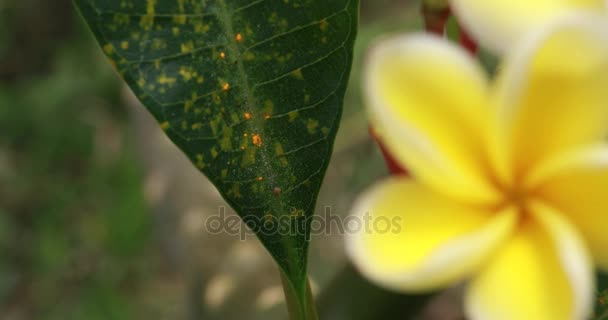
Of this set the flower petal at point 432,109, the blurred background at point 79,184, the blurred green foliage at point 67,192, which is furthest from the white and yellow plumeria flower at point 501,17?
the blurred green foliage at point 67,192

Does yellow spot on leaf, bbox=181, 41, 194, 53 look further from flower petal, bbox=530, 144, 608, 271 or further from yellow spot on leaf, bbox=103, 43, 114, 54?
flower petal, bbox=530, 144, 608, 271

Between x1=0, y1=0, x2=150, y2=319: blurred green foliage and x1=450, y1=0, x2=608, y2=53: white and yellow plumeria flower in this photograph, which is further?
x1=0, y1=0, x2=150, y2=319: blurred green foliage

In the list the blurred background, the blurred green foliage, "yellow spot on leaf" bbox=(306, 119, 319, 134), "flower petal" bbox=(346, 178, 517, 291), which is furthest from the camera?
the blurred green foliage

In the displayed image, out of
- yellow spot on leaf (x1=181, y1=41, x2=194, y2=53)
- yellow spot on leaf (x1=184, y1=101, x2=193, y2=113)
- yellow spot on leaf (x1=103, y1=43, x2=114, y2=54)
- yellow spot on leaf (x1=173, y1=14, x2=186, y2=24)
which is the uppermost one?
yellow spot on leaf (x1=103, y1=43, x2=114, y2=54)

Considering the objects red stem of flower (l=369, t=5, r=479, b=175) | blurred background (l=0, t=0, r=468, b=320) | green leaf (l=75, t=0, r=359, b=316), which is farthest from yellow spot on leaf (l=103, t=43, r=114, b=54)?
blurred background (l=0, t=0, r=468, b=320)

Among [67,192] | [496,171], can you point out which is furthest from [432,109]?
[67,192]

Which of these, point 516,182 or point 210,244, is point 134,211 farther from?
point 516,182

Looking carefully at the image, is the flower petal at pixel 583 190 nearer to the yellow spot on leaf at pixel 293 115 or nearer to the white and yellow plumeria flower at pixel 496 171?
the white and yellow plumeria flower at pixel 496 171

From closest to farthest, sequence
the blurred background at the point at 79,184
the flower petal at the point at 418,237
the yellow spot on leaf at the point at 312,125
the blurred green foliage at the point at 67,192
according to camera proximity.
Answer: the flower petal at the point at 418,237 < the yellow spot on leaf at the point at 312,125 < the blurred background at the point at 79,184 < the blurred green foliage at the point at 67,192
